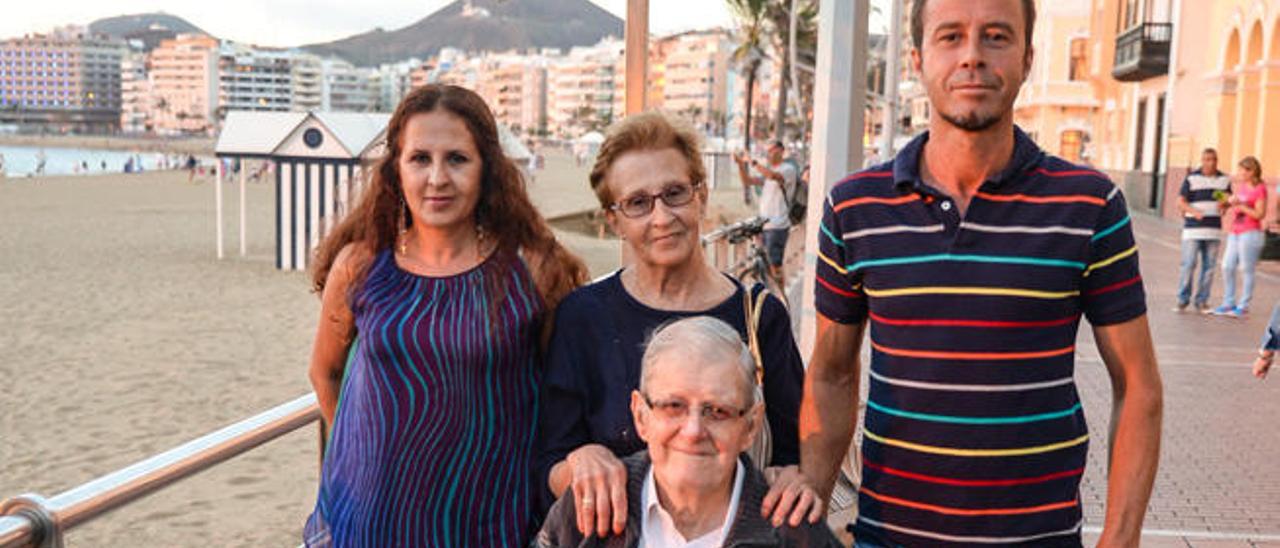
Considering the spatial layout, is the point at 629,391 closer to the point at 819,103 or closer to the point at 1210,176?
the point at 819,103

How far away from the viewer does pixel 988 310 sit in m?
1.74

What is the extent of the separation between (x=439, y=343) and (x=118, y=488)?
2.03 feet

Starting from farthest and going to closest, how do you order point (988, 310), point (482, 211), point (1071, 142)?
point (1071, 142) < point (482, 211) < point (988, 310)

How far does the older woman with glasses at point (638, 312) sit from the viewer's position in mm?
2084

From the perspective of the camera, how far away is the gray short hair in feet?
5.89

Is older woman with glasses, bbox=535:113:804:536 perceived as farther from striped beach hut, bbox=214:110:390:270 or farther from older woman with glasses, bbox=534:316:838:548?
striped beach hut, bbox=214:110:390:270

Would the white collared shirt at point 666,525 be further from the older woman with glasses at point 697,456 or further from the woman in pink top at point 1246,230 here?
the woman in pink top at point 1246,230

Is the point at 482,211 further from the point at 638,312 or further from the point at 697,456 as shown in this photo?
the point at 697,456

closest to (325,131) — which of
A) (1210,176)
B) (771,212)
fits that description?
(771,212)

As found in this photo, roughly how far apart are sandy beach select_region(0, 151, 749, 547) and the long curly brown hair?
7.26 feet

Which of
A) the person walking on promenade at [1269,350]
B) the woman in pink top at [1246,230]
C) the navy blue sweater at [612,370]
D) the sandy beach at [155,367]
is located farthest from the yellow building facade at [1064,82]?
the navy blue sweater at [612,370]

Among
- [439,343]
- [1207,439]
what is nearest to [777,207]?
[1207,439]

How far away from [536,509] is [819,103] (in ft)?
7.53

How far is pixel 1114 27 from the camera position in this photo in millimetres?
38531
